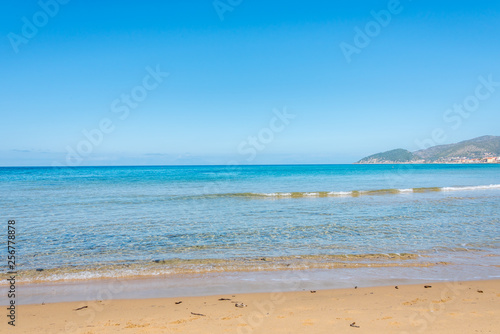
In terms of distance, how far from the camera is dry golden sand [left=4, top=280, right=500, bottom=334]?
19.3 ft

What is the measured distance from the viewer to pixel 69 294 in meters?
7.90

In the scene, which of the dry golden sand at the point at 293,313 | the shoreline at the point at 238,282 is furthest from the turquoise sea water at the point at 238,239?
the dry golden sand at the point at 293,313

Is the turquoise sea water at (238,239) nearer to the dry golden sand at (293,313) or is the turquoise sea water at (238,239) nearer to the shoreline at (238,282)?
the shoreline at (238,282)

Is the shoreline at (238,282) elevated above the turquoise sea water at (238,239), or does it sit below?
below

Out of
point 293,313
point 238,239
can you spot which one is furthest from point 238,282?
point 238,239

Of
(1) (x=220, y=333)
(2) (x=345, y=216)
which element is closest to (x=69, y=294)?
(1) (x=220, y=333)

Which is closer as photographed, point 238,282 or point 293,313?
point 293,313

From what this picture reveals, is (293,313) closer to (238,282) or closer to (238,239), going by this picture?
(238,282)

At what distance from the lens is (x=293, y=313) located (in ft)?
21.4

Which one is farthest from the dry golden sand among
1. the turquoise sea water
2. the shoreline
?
the turquoise sea water

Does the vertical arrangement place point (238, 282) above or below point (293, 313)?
below

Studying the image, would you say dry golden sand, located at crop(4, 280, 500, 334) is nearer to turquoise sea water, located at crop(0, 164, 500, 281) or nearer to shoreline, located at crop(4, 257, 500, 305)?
shoreline, located at crop(4, 257, 500, 305)

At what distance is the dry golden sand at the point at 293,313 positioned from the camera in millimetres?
5895

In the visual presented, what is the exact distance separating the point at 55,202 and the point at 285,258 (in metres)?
21.2
